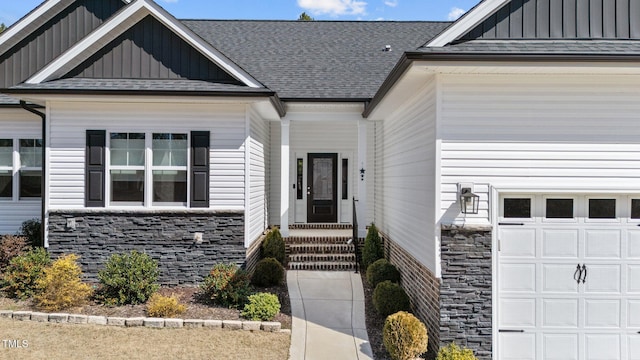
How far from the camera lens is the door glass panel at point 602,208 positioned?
19.6ft

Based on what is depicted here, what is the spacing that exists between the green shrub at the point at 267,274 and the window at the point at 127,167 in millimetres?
2816

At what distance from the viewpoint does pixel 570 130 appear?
231 inches

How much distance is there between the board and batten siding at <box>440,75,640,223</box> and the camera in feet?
19.2

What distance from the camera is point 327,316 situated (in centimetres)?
751

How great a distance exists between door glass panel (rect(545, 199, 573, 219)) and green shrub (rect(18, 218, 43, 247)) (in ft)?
33.6

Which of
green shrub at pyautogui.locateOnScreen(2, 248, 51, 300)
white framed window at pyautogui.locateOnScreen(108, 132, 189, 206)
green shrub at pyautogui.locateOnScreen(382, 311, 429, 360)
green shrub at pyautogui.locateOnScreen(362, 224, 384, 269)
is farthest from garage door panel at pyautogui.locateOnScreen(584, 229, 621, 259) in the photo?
green shrub at pyautogui.locateOnScreen(2, 248, 51, 300)

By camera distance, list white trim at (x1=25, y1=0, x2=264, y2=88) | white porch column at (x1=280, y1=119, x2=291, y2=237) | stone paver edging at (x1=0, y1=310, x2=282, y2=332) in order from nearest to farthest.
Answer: stone paver edging at (x1=0, y1=310, x2=282, y2=332) → white trim at (x1=25, y1=0, x2=264, y2=88) → white porch column at (x1=280, y1=119, x2=291, y2=237)

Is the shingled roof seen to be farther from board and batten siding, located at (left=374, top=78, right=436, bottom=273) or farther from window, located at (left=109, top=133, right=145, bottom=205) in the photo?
window, located at (left=109, top=133, right=145, bottom=205)

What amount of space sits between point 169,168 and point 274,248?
10.1 ft

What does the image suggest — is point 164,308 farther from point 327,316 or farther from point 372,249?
point 372,249

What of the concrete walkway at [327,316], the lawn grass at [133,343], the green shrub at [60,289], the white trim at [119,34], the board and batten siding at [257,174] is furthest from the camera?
the board and batten siding at [257,174]

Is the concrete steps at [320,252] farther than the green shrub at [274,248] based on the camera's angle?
Yes

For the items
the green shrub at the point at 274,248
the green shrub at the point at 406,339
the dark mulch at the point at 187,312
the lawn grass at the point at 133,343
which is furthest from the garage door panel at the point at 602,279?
the green shrub at the point at 274,248

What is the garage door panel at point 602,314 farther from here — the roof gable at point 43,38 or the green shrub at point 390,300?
the roof gable at point 43,38
